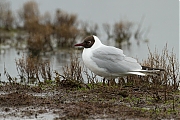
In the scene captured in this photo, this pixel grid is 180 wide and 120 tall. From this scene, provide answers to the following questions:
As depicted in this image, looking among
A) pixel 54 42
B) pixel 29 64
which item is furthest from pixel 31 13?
pixel 29 64

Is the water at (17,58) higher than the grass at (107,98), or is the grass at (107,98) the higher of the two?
the water at (17,58)

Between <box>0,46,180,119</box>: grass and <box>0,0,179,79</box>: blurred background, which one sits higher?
<box>0,0,179,79</box>: blurred background

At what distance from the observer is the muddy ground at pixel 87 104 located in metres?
8.38

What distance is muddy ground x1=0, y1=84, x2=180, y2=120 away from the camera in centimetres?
838

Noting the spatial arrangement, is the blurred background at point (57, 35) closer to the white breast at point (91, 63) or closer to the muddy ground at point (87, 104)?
the white breast at point (91, 63)

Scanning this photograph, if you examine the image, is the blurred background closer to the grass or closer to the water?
the water

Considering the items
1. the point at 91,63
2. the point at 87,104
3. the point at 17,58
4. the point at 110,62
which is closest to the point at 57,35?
the point at 17,58

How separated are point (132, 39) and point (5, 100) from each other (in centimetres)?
2741

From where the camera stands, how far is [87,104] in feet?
29.6

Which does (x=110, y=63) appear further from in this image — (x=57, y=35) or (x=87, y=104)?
(x=57, y=35)

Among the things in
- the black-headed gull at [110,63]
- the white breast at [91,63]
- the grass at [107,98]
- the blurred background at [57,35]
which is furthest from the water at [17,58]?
the black-headed gull at [110,63]

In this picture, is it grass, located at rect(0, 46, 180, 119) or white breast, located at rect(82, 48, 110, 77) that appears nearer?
grass, located at rect(0, 46, 180, 119)

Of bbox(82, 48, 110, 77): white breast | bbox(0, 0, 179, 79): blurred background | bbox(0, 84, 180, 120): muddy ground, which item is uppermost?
bbox(0, 0, 179, 79): blurred background

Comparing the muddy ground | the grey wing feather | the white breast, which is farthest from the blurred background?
the muddy ground
